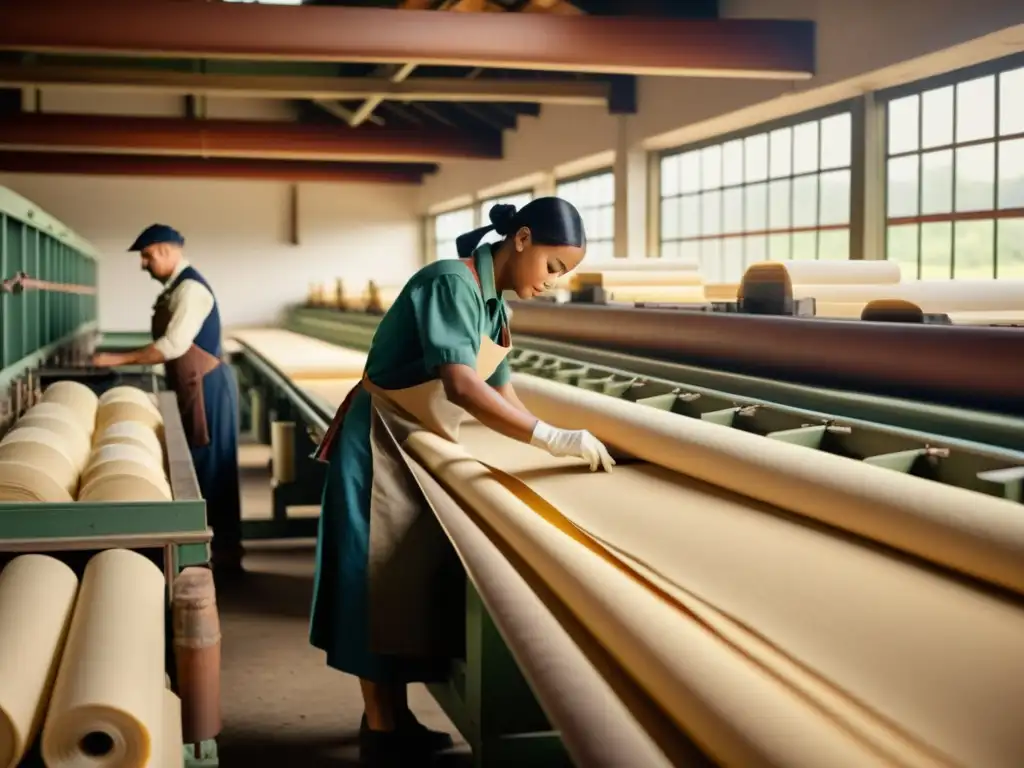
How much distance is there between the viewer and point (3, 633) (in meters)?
1.79

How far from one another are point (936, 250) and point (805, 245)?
1235 millimetres

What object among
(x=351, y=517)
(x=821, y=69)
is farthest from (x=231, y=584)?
(x=821, y=69)

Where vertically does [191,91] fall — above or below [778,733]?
above

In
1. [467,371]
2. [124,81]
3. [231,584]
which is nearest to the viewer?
[467,371]

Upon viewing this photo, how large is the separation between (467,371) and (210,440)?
3.14m

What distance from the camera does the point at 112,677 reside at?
1673 mm

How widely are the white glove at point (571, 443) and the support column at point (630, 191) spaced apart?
620 centimetres

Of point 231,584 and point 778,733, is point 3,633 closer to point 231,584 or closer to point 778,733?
point 778,733

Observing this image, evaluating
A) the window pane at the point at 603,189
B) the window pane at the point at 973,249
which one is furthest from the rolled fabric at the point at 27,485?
the window pane at the point at 603,189

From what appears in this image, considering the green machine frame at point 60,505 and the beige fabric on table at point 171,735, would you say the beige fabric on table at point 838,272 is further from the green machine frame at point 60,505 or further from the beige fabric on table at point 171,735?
the beige fabric on table at point 171,735

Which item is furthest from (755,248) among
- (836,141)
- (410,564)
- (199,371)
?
(410,564)

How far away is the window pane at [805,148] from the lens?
670 cm

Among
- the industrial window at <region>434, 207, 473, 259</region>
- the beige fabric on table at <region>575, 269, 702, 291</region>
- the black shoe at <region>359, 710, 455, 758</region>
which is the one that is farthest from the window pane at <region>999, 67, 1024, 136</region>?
the industrial window at <region>434, 207, 473, 259</region>

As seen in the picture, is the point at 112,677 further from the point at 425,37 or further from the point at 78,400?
the point at 425,37
